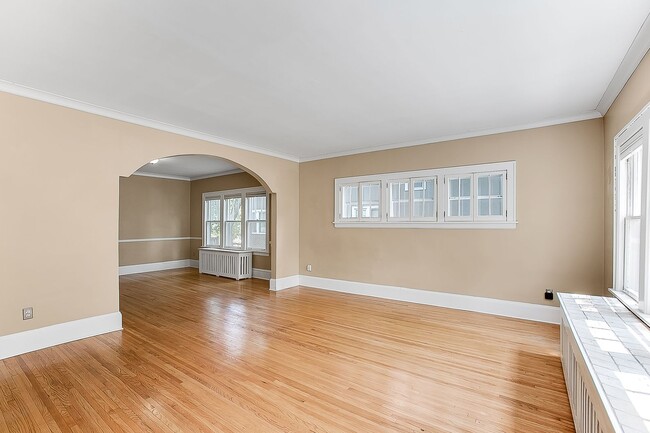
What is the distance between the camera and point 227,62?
8.45ft

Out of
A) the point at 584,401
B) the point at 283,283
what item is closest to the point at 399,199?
the point at 283,283

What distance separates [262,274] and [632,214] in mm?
6362

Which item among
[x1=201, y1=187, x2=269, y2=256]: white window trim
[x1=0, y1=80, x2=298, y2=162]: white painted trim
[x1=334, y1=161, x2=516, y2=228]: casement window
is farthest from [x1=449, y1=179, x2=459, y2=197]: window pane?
[x1=201, y1=187, x2=269, y2=256]: white window trim

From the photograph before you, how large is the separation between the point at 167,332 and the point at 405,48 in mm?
3928

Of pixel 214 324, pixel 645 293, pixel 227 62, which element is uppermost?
pixel 227 62

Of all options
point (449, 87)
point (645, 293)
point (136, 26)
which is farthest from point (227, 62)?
point (645, 293)

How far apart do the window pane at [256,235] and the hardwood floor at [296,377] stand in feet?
10.2

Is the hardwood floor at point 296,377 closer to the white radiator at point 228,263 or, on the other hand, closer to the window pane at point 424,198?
the window pane at point 424,198

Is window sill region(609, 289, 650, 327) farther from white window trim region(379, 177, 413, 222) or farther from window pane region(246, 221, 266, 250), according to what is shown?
window pane region(246, 221, 266, 250)

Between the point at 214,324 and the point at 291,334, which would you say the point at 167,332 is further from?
the point at 291,334

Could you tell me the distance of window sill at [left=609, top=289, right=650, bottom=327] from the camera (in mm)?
2164

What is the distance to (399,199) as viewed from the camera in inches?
212

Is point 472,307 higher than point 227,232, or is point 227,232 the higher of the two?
point 227,232

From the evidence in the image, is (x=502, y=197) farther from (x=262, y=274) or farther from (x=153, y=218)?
(x=153, y=218)
